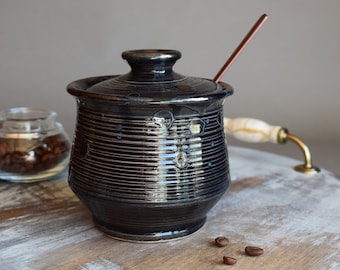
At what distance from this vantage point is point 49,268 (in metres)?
0.77

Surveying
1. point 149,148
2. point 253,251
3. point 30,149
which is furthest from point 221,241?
point 30,149

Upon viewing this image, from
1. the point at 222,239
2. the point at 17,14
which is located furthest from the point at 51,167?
the point at 17,14

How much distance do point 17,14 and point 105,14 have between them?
275 millimetres

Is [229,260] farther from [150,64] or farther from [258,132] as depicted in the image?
[258,132]

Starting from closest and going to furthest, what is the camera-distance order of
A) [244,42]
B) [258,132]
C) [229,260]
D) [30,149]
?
[229,260] → [244,42] → [30,149] → [258,132]

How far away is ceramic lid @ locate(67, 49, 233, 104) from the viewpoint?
78 cm

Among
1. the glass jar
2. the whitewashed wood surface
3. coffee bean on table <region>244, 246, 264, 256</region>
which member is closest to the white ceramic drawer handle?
the whitewashed wood surface

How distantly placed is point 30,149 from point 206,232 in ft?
1.16

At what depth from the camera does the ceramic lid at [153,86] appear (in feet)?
2.55

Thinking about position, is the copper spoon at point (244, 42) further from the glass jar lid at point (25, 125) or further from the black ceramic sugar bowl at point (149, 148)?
the glass jar lid at point (25, 125)

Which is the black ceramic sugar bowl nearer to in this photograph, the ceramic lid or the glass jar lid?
the ceramic lid

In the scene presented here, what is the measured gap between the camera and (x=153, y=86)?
80 cm

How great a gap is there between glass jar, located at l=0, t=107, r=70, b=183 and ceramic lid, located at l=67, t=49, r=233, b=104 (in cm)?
25

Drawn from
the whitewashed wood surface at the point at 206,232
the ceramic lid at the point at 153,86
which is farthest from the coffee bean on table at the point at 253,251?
the ceramic lid at the point at 153,86
